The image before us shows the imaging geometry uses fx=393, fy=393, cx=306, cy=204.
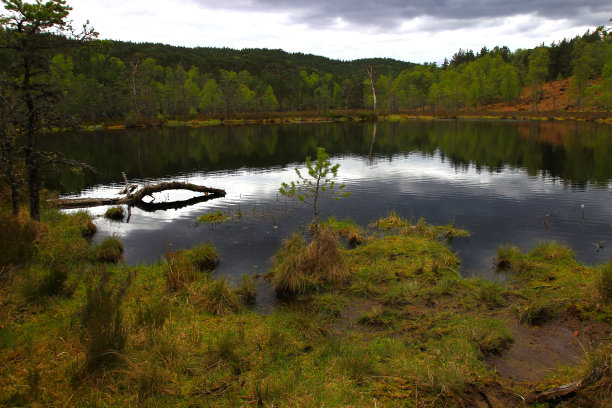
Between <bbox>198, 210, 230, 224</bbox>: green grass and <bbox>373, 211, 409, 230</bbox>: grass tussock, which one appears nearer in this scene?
<bbox>373, 211, 409, 230</bbox>: grass tussock

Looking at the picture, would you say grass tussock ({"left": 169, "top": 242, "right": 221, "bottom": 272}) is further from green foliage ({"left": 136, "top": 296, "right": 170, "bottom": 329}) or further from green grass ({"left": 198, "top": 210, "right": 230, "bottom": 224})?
green grass ({"left": 198, "top": 210, "right": 230, "bottom": 224})

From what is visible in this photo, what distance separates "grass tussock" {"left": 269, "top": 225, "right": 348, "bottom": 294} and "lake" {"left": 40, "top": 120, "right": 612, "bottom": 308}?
A: 716 mm

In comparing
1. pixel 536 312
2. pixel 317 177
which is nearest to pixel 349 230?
pixel 317 177

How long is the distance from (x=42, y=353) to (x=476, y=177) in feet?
105

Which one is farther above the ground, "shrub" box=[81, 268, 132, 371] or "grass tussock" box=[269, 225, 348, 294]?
"shrub" box=[81, 268, 132, 371]

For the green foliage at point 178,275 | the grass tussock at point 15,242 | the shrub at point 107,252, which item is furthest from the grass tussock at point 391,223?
the grass tussock at point 15,242

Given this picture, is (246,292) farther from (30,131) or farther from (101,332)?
(30,131)

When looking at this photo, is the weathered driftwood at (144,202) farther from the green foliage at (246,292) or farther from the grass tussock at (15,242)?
the green foliage at (246,292)

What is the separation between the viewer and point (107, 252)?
592 inches

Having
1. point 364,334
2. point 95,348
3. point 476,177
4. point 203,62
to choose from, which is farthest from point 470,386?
point 203,62

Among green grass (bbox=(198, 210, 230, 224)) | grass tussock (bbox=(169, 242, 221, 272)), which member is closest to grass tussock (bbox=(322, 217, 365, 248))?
grass tussock (bbox=(169, 242, 221, 272))

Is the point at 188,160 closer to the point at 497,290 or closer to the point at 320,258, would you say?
the point at 320,258

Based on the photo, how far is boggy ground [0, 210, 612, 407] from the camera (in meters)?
6.42

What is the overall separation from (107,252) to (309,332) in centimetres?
988
